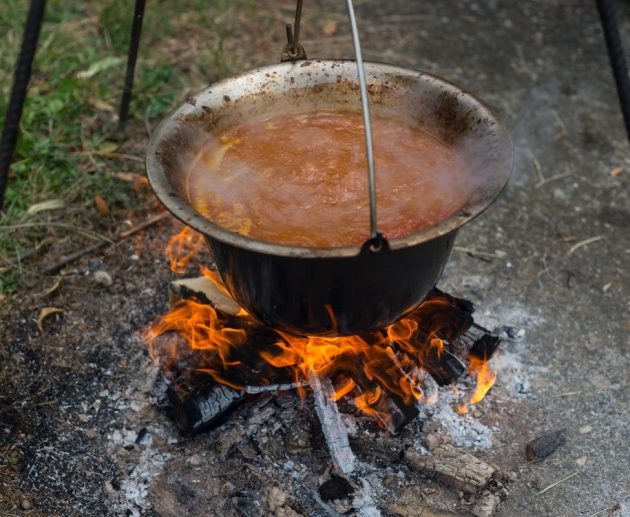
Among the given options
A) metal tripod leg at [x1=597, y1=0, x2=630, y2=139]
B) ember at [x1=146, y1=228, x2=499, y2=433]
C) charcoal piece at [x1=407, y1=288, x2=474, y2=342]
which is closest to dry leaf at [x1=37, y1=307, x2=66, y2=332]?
ember at [x1=146, y1=228, x2=499, y2=433]

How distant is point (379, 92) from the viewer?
2.79 m

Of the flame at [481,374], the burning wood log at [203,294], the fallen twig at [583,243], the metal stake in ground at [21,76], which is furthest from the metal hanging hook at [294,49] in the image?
the fallen twig at [583,243]

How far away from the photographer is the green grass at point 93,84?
3775mm

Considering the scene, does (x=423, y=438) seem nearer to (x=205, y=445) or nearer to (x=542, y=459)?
(x=542, y=459)

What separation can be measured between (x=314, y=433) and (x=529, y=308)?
4.30 feet

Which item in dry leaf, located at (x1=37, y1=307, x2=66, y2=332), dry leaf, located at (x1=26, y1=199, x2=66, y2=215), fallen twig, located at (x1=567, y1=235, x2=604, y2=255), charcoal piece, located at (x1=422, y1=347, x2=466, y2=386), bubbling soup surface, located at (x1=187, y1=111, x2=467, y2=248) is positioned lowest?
dry leaf, located at (x1=37, y1=307, x2=66, y2=332)

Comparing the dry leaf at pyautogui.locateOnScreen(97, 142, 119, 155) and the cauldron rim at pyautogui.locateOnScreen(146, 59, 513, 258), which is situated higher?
the cauldron rim at pyautogui.locateOnScreen(146, 59, 513, 258)

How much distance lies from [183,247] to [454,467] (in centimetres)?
175

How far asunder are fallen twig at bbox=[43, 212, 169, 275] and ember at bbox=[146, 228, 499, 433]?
75cm

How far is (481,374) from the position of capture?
3.01m

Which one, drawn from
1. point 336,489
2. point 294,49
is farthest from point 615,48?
point 336,489

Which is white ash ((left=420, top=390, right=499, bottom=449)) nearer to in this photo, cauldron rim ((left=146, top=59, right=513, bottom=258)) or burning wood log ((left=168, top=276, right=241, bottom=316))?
burning wood log ((left=168, top=276, right=241, bottom=316))

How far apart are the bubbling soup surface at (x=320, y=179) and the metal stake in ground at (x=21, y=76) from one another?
0.60 meters

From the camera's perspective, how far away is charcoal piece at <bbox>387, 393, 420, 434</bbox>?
2.67m
